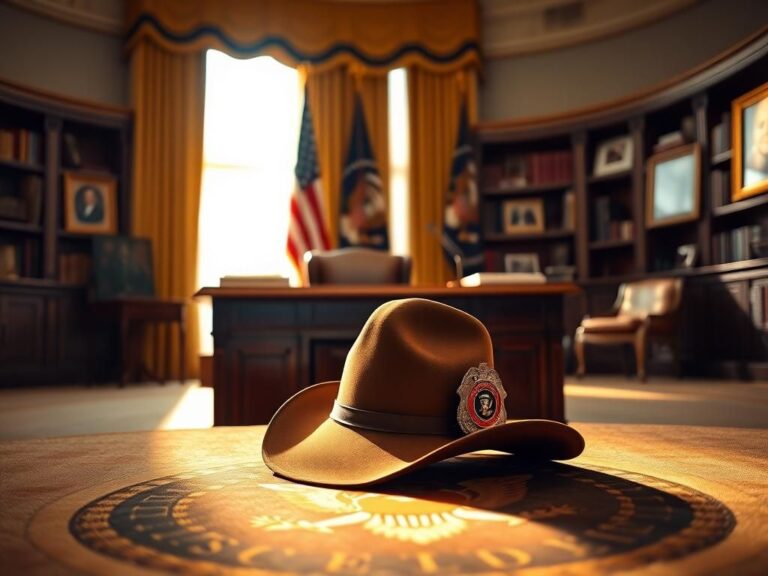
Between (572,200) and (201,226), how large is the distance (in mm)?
3690

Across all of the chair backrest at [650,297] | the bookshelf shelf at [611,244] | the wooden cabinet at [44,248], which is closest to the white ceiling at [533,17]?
the wooden cabinet at [44,248]

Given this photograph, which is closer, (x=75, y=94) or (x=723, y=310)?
(x=723, y=310)

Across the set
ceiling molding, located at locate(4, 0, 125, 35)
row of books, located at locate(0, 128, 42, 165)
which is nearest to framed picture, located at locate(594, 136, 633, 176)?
ceiling molding, located at locate(4, 0, 125, 35)

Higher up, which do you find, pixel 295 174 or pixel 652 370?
pixel 295 174

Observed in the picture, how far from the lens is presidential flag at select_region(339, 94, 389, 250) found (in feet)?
22.6

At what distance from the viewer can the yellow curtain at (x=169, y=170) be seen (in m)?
6.47

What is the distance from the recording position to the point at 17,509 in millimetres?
1383

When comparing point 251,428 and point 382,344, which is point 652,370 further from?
point 382,344

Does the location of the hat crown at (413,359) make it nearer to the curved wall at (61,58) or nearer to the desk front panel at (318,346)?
the desk front panel at (318,346)

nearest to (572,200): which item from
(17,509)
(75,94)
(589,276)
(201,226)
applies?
(589,276)

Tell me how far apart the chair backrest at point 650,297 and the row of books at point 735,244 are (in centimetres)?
44

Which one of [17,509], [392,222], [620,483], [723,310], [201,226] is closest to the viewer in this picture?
[17,509]

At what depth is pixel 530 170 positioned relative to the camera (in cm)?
715

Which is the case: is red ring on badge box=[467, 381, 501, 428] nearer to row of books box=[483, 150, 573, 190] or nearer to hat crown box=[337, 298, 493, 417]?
hat crown box=[337, 298, 493, 417]
